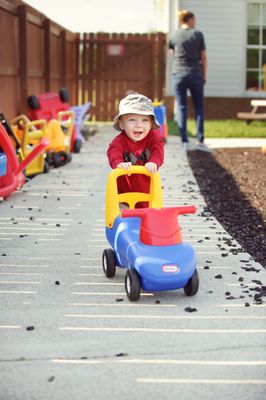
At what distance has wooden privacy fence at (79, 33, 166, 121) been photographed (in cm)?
1916

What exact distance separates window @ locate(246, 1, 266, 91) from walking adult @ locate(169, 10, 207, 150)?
6362 mm

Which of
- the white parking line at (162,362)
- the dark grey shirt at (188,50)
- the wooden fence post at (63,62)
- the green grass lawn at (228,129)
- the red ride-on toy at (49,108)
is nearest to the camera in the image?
the white parking line at (162,362)

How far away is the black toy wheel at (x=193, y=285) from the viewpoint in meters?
4.23

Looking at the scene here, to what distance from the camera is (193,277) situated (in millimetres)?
4234

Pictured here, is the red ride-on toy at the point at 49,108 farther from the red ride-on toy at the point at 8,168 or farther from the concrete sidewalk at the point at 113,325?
the concrete sidewalk at the point at 113,325

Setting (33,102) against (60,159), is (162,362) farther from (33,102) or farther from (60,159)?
(33,102)

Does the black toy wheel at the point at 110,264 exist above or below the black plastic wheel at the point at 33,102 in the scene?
below

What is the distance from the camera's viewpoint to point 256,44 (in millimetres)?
17781

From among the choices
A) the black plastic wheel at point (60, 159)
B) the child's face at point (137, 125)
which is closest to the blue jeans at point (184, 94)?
the black plastic wheel at point (60, 159)

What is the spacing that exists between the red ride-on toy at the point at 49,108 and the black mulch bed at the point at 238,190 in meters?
1.67

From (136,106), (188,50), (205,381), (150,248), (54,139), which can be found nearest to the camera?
(205,381)

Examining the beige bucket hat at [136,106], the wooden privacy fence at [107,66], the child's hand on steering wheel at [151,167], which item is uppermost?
the wooden privacy fence at [107,66]

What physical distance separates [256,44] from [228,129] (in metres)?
3.60

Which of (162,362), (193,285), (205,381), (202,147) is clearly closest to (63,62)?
(202,147)
